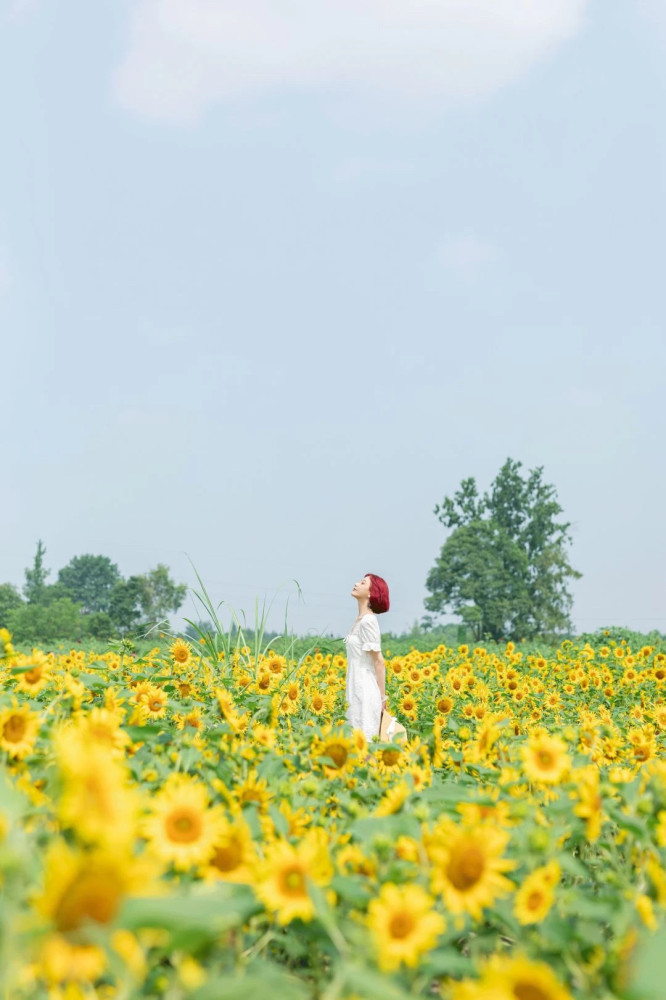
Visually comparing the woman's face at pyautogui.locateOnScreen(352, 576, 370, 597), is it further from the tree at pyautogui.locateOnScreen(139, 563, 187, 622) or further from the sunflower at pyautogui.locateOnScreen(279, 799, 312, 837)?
the tree at pyautogui.locateOnScreen(139, 563, 187, 622)

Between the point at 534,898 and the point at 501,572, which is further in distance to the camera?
the point at 501,572

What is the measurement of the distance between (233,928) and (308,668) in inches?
310

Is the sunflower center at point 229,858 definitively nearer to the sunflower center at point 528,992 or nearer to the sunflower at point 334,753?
the sunflower center at point 528,992

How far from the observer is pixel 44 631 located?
50969 millimetres

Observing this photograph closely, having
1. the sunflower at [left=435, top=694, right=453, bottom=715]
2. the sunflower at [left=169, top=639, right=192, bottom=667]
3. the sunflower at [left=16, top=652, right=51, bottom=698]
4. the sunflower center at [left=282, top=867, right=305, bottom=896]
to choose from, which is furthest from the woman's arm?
the sunflower center at [left=282, top=867, right=305, bottom=896]

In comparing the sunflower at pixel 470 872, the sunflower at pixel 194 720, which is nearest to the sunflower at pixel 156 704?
the sunflower at pixel 194 720

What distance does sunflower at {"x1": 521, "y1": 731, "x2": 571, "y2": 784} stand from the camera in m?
2.41

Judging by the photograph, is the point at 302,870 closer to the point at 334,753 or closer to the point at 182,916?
the point at 182,916

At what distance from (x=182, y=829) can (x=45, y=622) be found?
173 feet

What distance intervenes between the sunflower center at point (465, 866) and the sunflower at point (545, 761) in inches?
30.4

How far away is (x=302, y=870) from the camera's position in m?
1.66

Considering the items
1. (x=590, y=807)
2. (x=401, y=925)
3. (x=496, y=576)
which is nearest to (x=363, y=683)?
(x=590, y=807)

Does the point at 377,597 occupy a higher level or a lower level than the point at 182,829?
higher

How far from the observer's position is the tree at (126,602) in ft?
196
